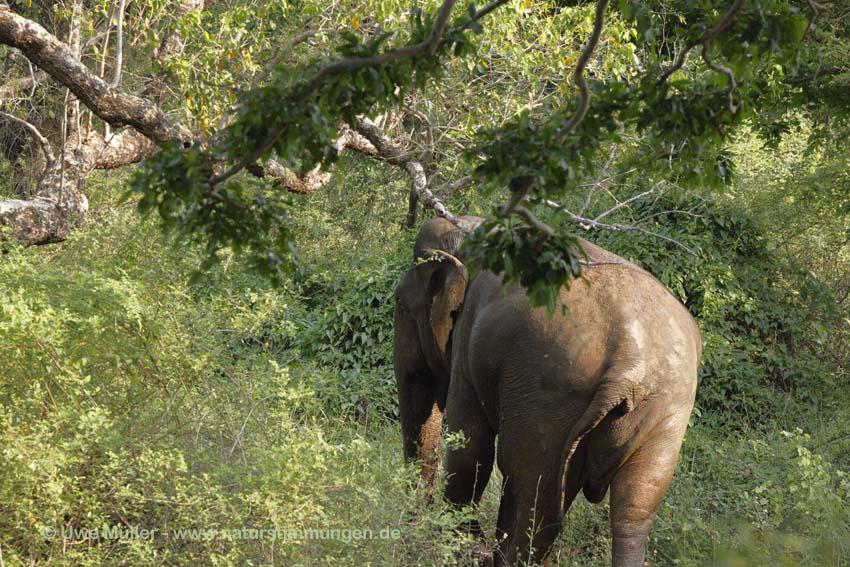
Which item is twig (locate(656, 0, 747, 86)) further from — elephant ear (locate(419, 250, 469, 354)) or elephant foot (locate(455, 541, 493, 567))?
elephant foot (locate(455, 541, 493, 567))

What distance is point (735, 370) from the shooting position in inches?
415

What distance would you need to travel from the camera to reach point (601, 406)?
199 inches

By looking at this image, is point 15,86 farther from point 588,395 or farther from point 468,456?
point 588,395

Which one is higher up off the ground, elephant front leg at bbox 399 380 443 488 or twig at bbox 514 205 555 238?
twig at bbox 514 205 555 238

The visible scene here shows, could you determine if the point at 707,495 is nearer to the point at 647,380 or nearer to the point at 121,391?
the point at 647,380

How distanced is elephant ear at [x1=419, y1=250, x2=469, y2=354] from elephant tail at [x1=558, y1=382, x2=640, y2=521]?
1352mm

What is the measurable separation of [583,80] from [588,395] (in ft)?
6.69

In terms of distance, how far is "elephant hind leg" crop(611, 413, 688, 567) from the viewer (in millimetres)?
5188

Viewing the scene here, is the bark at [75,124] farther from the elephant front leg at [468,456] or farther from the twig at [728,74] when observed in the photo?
the twig at [728,74]

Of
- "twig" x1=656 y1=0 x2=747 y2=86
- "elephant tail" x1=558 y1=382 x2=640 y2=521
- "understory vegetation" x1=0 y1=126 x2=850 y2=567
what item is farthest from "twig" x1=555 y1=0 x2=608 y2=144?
"elephant tail" x1=558 y1=382 x2=640 y2=521

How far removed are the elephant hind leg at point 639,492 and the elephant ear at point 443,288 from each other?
1.51m

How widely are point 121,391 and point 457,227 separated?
2243 mm

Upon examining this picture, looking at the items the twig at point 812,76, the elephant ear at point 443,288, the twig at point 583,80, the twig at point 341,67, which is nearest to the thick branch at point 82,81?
the elephant ear at point 443,288

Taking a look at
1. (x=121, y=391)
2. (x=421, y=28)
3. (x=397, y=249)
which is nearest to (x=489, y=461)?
(x=121, y=391)
